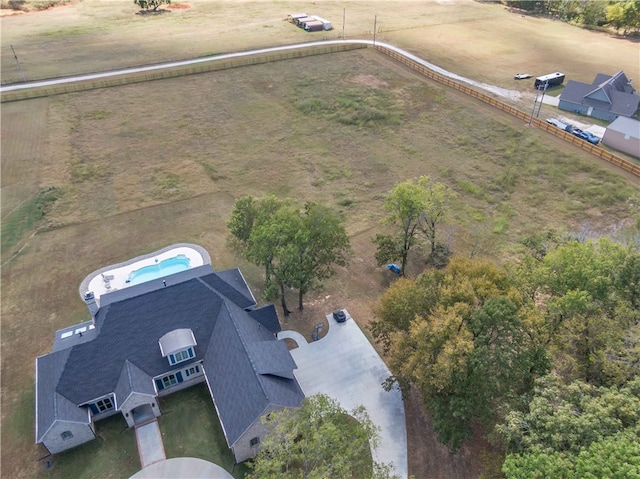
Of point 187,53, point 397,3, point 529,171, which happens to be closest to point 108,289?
point 529,171

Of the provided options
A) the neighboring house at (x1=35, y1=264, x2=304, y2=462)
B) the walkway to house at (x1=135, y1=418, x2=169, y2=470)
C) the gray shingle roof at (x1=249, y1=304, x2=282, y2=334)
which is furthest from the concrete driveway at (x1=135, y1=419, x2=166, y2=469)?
the gray shingle roof at (x1=249, y1=304, x2=282, y2=334)

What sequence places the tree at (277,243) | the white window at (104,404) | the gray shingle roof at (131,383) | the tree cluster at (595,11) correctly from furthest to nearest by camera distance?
the tree cluster at (595,11) → the tree at (277,243) → the white window at (104,404) → the gray shingle roof at (131,383)

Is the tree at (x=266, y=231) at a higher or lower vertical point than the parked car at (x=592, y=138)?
higher

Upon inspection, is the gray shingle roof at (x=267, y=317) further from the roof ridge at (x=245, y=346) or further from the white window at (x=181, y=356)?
the white window at (x=181, y=356)

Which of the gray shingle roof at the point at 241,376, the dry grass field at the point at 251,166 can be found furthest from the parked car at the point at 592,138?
the gray shingle roof at the point at 241,376

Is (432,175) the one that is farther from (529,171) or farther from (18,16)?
(18,16)

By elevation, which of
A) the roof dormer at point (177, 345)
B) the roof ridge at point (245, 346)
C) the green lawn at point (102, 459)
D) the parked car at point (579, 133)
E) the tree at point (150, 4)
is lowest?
the green lawn at point (102, 459)

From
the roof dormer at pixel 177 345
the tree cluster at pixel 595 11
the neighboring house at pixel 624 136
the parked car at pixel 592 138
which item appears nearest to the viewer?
the roof dormer at pixel 177 345

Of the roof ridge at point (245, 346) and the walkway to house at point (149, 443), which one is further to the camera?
the walkway to house at point (149, 443)
